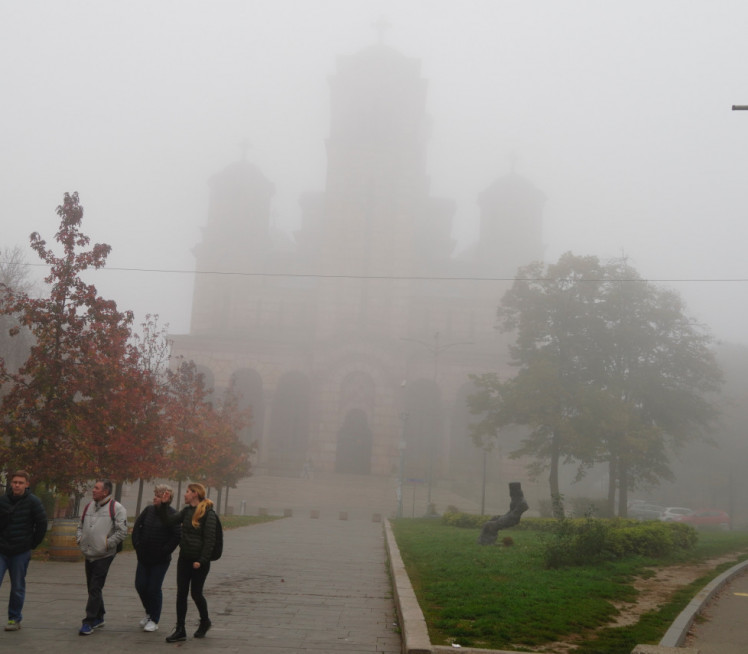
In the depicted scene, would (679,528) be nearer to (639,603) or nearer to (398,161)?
(639,603)

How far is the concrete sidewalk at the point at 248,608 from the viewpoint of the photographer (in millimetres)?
7480

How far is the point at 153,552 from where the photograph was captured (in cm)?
817

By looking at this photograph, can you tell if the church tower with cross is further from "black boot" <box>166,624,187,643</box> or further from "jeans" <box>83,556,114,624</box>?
"black boot" <box>166,624,187,643</box>

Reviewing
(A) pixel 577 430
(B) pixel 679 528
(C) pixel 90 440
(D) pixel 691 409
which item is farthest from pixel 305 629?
(D) pixel 691 409

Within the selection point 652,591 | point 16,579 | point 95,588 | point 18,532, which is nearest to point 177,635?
point 95,588

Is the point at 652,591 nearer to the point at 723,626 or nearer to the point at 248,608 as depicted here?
the point at 723,626

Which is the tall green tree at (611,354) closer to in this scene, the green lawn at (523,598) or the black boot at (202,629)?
the green lawn at (523,598)

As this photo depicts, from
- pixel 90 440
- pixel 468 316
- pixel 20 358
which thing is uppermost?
pixel 468 316

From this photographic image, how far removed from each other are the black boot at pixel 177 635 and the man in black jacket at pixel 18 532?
164 cm

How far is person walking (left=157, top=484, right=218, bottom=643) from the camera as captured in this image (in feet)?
26.0

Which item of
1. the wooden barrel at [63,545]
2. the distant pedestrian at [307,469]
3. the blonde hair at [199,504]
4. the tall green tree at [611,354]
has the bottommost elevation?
the distant pedestrian at [307,469]

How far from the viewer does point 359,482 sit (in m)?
47.0

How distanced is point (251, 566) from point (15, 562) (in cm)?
626

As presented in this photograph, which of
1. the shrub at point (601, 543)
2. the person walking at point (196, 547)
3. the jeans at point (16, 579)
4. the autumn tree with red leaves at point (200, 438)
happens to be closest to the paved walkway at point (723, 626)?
the shrub at point (601, 543)
